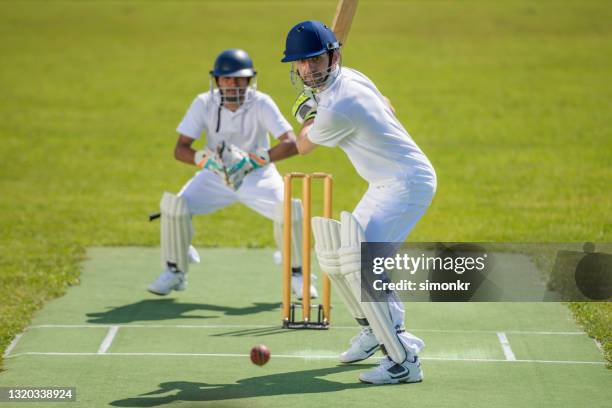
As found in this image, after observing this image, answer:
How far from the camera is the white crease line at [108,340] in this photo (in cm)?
670

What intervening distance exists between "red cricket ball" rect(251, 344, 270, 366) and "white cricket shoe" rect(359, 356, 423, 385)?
551 mm

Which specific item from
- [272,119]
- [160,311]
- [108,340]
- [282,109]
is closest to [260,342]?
[108,340]

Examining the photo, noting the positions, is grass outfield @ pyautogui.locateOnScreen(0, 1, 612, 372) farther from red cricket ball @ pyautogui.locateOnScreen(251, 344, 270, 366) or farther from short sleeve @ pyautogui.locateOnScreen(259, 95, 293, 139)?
short sleeve @ pyautogui.locateOnScreen(259, 95, 293, 139)

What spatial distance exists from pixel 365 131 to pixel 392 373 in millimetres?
1303

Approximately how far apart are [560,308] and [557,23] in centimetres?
2274

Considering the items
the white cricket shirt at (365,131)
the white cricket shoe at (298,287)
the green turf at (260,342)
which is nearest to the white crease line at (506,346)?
the green turf at (260,342)

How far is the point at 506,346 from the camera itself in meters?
6.81

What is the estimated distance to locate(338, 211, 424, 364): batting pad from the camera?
5.90 m

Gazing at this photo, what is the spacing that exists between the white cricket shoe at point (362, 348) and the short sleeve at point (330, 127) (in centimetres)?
118

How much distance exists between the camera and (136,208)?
40.9ft

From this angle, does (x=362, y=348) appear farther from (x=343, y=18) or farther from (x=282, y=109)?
(x=282, y=109)

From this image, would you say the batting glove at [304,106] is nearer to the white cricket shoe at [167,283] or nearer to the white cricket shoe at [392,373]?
the white cricket shoe at [392,373]

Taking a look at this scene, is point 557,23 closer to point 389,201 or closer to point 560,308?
point 560,308

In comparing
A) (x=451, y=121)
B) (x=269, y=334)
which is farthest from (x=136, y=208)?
(x=451, y=121)
